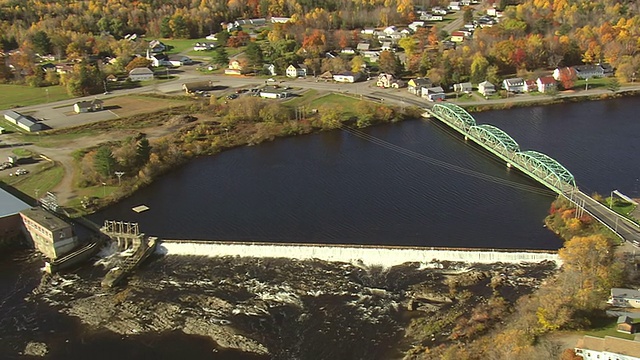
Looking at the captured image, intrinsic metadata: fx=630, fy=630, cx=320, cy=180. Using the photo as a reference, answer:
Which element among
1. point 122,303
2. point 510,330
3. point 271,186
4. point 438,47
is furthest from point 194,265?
point 438,47

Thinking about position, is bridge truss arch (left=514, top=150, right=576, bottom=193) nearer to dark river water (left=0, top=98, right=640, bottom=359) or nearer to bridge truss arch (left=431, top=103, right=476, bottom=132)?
dark river water (left=0, top=98, right=640, bottom=359)

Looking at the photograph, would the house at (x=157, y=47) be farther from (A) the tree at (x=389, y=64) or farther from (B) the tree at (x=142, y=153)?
(B) the tree at (x=142, y=153)

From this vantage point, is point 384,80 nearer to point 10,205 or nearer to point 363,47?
point 363,47

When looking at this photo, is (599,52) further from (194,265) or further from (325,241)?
(194,265)

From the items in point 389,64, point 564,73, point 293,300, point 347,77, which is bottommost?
point 293,300

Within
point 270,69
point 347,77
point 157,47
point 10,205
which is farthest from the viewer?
point 157,47

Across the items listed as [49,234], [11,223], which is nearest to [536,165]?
[49,234]

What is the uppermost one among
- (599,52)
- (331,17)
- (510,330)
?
(331,17)
